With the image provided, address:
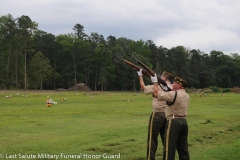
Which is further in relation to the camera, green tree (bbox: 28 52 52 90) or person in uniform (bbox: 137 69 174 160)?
green tree (bbox: 28 52 52 90)

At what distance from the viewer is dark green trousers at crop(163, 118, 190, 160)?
877cm

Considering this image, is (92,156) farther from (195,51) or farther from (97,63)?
(195,51)

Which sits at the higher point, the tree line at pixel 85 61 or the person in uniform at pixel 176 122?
the tree line at pixel 85 61

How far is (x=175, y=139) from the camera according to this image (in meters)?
8.80

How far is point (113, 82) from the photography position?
382 feet

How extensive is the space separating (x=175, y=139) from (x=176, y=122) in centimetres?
44

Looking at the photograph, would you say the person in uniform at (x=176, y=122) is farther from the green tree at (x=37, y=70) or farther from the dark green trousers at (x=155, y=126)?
the green tree at (x=37, y=70)

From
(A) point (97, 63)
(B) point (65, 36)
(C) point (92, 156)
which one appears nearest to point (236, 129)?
(C) point (92, 156)

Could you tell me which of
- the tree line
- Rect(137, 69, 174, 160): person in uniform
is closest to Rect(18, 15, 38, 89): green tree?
the tree line

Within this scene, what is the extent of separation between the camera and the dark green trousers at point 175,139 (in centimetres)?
877

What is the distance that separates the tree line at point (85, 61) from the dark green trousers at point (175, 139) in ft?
199

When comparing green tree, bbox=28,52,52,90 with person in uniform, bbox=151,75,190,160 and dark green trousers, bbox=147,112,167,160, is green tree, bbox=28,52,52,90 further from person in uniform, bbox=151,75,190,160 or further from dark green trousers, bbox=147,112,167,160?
person in uniform, bbox=151,75,190,160

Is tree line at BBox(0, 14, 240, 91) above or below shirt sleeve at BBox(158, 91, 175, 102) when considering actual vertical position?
above

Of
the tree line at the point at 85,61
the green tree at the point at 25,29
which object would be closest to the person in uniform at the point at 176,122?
the tree line at the point at 85,61
